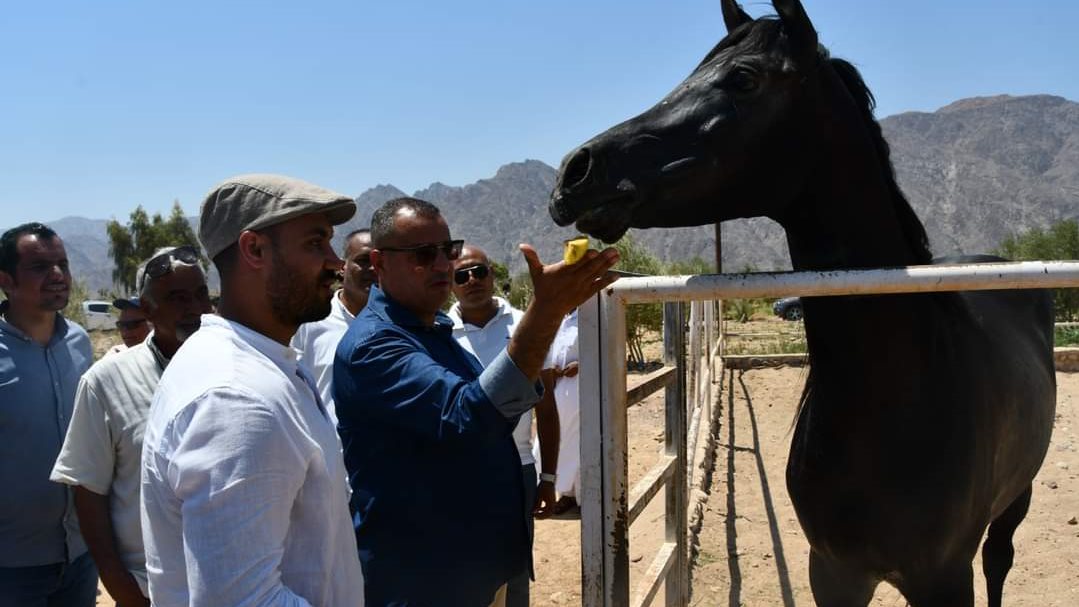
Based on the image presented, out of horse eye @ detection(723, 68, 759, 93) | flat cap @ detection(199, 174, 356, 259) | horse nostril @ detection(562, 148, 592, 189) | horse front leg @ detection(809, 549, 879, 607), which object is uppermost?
horse eye @ detection(723, 68, 759, 93)

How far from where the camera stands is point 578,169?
2232 millimetres

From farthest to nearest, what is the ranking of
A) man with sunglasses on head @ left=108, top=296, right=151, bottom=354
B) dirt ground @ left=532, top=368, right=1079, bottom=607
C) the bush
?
1. the bush
2. man with sunglasses on head @ left=108, top=296, right=151, bottom=354
3. dirt ground @ left=532, top=368, right=1079, bottom=607

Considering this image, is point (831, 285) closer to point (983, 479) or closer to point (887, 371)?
point (887, 371)

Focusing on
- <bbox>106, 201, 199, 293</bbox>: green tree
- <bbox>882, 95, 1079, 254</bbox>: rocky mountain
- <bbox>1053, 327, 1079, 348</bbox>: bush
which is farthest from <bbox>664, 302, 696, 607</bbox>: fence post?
<bbox>882, 95, 1079, 254</bbox>: rocky mountain

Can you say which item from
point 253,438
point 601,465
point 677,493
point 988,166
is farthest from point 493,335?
point 988,166

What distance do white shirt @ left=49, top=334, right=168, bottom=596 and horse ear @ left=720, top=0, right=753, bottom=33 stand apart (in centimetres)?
240

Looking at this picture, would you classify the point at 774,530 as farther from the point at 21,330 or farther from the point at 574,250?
the point at 21,330

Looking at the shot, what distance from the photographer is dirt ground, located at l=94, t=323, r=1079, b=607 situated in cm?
445

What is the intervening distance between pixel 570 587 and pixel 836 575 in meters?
2.54

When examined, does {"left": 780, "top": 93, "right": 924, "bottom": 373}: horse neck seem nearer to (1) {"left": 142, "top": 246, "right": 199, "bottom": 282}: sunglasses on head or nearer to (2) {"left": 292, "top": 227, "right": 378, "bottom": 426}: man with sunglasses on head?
(2) {"left": 292, "top": 227, "right": 378, "bottom": 426}: man with sunglasses on head

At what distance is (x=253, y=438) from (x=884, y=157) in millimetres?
2114

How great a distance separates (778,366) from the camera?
12453 mm

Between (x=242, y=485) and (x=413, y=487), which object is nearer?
(x=242, y=485)

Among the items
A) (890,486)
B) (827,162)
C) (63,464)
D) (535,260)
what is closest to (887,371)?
(890,486)
